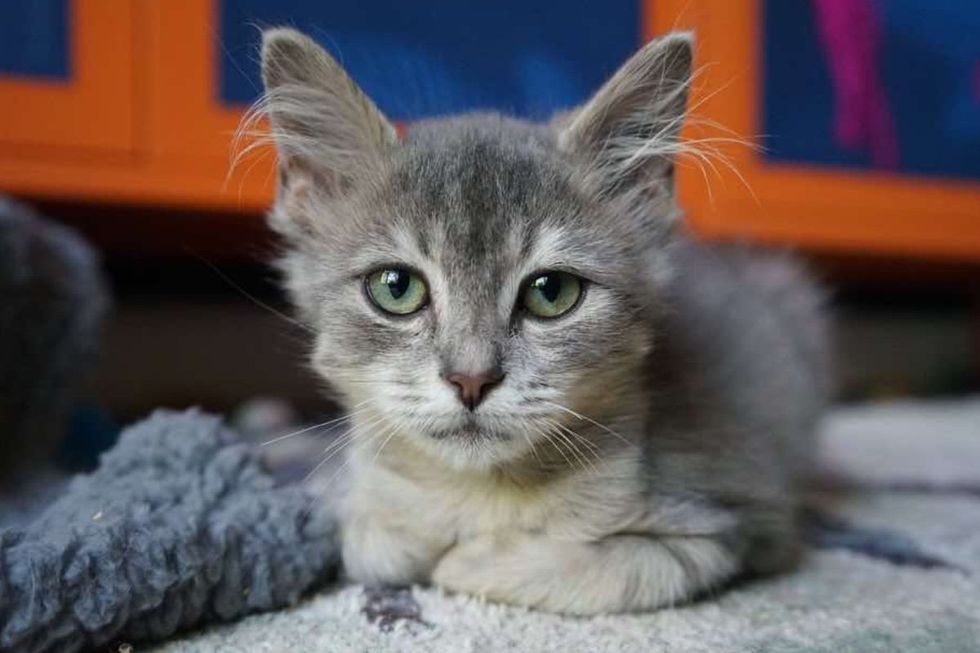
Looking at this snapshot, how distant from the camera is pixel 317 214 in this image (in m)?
1.03

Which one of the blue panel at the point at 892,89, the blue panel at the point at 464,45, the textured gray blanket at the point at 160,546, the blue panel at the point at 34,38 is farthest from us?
the blue panel at the point at 892,89

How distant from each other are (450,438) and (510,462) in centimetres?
9

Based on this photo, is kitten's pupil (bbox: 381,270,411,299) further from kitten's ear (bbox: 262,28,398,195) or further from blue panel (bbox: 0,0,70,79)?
blue panel (bbox: 0,0,70,79)

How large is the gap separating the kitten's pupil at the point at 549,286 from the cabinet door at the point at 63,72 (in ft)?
3.89

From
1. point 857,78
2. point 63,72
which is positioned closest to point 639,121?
point 63,72

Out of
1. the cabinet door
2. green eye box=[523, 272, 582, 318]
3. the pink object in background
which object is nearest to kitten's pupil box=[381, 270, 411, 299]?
green eye box=[523, 272, 582, 318]

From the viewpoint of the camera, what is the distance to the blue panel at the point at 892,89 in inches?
80.7

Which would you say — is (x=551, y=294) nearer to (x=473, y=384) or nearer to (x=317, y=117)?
(x=473, y=384)

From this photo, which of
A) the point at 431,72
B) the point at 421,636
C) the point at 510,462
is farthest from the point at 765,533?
the point at 431,72

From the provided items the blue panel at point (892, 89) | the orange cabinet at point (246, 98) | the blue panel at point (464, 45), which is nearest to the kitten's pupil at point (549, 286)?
the orange cabinet at point (246, 98)

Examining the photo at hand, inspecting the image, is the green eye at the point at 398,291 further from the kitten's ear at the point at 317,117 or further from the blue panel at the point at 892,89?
the blue panel at the point at 892,89

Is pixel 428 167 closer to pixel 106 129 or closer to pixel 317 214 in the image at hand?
pixel 317 214

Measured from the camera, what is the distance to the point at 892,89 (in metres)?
2.13

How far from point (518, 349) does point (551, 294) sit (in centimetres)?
8
